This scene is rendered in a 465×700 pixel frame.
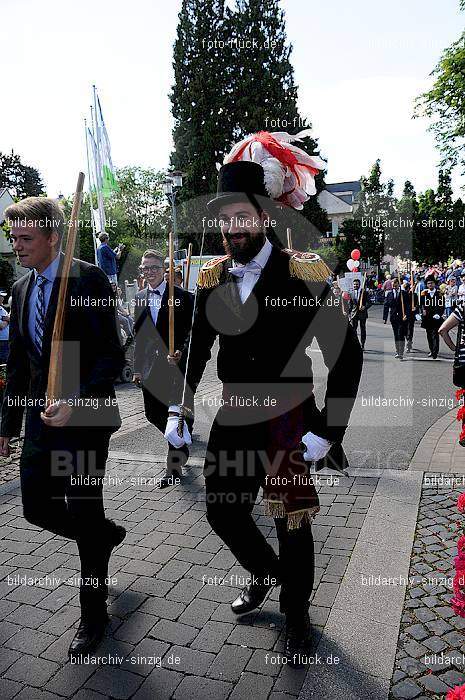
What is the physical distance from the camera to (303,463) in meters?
2.96

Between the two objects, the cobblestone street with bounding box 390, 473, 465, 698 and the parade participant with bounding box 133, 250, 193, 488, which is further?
the parade participant with bounding box 133, 250, 193, 488

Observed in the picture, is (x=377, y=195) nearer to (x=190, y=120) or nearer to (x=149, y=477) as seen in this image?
(x=190, y=120)

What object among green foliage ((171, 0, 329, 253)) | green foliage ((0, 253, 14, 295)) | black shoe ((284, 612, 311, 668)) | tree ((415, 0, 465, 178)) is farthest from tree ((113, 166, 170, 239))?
black shoe ((284, 612, 311, 668))

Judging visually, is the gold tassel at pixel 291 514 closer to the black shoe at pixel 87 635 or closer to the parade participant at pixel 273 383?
the parade participant at pixel 273 383

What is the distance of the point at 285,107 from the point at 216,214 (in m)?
43.1

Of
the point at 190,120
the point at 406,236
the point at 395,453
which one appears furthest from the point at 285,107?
the point at 395,453

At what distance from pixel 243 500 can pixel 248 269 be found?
1211 millimetres

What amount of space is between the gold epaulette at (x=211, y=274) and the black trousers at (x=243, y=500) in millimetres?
764

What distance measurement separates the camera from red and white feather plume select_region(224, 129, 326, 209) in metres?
3.10

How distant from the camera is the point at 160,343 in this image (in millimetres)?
5805

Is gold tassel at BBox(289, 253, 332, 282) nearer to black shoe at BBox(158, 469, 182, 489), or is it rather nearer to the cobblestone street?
the cobblestone street

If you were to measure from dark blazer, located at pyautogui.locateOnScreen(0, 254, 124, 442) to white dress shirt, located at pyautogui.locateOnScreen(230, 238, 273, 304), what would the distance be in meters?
0.70

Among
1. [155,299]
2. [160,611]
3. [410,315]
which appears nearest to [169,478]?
[155,299]

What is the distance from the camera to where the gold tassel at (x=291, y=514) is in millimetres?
2939
